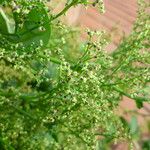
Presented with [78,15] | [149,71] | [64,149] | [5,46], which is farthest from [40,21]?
[78,15]

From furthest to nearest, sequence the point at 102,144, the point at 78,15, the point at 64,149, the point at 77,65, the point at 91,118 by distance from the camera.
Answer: the point at 78,15
the point at 102,144
the point at 64,149
the point at 91,118
the point at 77,65

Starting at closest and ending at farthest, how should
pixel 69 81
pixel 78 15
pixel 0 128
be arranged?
pixel 69 81 → pixel 0 128 → pixel 78 15

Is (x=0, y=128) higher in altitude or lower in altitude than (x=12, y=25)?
lower

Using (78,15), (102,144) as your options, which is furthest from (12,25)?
(78,15)

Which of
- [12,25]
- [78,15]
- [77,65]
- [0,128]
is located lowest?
[0,128]

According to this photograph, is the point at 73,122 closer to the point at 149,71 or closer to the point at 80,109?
the point at 80,109

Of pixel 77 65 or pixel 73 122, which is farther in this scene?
pixel 73 122

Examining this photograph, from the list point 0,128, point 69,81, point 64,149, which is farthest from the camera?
point 64,149

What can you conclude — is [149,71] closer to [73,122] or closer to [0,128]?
[73,122]

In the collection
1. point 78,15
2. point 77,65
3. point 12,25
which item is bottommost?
point 77,65
